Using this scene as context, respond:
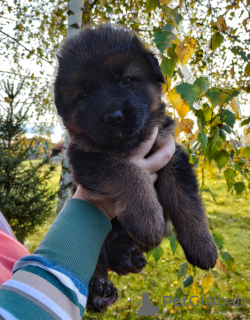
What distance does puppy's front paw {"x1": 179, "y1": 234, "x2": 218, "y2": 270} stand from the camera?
6.35 ft

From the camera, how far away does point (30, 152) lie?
23.3 feet

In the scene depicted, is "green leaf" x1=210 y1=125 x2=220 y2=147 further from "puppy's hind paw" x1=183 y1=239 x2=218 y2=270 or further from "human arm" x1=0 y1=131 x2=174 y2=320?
"human arm" x1=0 y1=131 x2=174 y2=320

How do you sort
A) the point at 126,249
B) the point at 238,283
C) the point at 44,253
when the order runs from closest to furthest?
1. the point at 44,253
2. the point at 126,249
3. the point at 238,283

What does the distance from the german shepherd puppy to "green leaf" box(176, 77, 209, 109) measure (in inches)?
11.1

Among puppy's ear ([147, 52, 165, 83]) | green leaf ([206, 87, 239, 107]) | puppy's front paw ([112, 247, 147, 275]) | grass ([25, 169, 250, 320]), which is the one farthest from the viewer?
grass ([25, 169, 250, 320])

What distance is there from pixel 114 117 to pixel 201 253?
1011mm

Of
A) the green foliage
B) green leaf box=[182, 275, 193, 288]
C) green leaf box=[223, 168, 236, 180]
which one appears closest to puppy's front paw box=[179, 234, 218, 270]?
green leaf box=[223, 168, 236, 180]

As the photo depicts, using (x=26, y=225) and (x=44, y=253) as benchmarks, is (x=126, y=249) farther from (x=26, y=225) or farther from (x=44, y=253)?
(x=26, y=225)

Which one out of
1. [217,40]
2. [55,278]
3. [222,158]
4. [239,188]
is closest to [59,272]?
[55,278]

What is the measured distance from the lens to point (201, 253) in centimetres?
194

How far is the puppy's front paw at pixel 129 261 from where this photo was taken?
6.67ft

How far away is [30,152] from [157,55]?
5571mm

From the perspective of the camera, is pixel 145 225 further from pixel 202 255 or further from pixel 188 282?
pixel 188 282

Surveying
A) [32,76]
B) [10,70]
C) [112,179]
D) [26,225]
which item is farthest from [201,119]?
[10,70]
